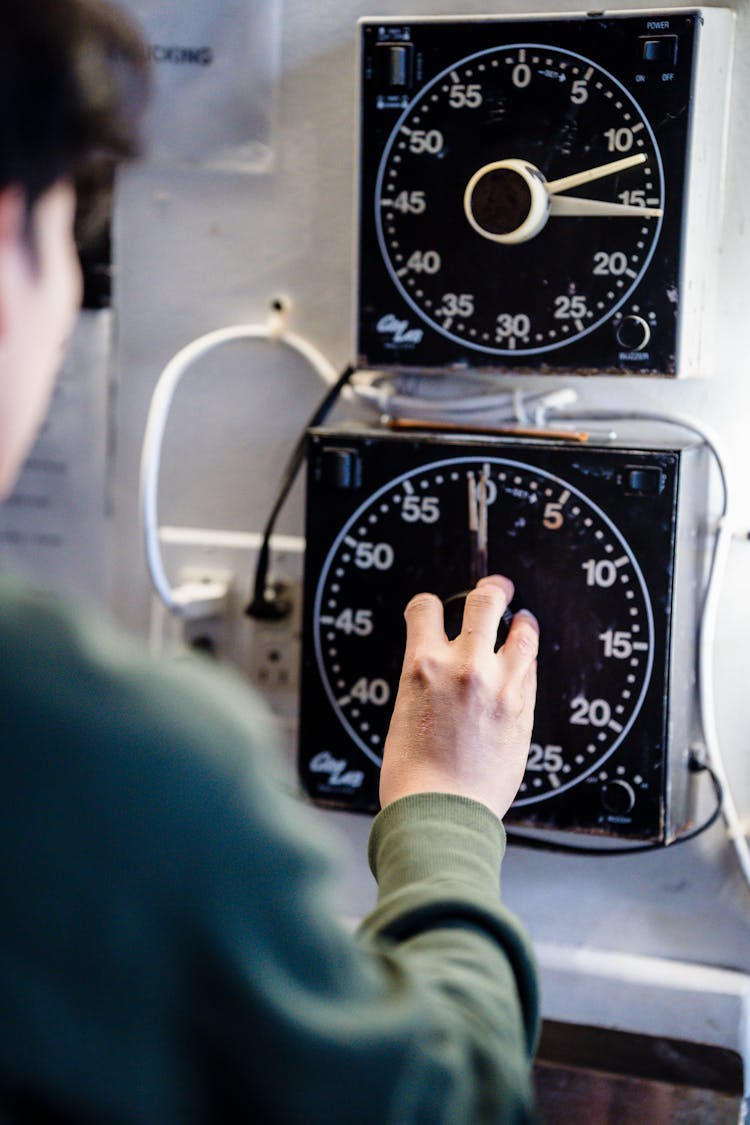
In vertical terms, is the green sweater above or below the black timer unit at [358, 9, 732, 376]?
below

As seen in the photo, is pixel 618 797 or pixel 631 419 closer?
pixel 618 797

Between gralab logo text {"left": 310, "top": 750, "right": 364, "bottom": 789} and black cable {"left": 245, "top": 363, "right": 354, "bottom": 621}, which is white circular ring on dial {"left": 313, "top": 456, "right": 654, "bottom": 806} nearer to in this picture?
gralab logo text {"left": 310, "top": 750, "right": 364, "bottom": 789}

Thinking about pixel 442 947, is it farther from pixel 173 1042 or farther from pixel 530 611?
pixel 530 611

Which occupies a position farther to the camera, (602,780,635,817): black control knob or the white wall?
the white wall

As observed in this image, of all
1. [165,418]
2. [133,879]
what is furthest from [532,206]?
[133,879]

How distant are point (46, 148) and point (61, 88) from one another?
3 centimetres

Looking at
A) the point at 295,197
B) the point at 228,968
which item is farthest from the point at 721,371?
the point at 228,968

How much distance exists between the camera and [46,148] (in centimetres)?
64

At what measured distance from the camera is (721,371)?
1.38 m

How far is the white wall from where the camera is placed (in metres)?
1.40

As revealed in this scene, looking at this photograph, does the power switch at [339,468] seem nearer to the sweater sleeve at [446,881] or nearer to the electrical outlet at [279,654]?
the electrical outlet at [279,654]

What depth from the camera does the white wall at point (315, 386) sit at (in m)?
1.40

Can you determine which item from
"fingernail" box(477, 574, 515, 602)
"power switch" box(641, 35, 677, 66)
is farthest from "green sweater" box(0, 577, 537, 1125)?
"power switch" box(641, 35, 677, 66)

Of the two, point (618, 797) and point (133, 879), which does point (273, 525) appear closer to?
point (618, 797)
